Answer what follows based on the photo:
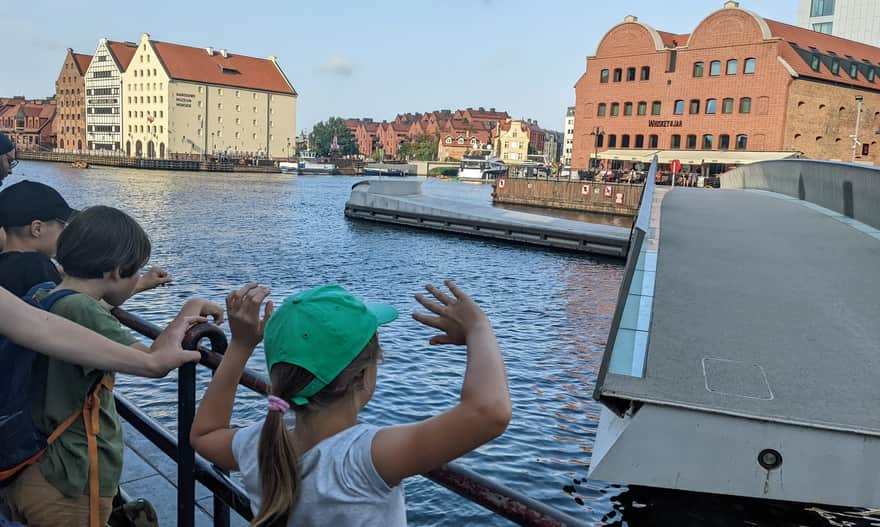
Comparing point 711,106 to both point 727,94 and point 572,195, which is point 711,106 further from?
point 572,195

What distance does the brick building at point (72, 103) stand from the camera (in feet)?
405

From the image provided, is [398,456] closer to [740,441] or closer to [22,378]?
[22,378]

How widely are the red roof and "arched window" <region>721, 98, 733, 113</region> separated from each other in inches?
3142

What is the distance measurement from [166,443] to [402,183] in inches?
1698

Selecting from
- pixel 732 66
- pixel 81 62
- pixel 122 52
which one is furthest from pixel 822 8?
pixel 81 62

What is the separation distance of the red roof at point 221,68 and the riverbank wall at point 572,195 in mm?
70768

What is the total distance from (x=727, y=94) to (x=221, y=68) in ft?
273

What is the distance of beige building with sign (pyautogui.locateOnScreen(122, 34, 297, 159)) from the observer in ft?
360

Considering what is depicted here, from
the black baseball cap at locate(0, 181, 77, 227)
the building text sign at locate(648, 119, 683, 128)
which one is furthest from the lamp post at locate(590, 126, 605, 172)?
the black baseball cap at locate(0, 181, 77, 227)

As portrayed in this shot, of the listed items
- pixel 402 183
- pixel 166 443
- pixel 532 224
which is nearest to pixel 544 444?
pixel 166 443

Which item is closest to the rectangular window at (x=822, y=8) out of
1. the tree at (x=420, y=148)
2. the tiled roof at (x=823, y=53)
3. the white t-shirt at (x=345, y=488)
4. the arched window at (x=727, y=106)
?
the tiled roof at (x=823, y=53)

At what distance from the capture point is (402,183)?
4559 cm

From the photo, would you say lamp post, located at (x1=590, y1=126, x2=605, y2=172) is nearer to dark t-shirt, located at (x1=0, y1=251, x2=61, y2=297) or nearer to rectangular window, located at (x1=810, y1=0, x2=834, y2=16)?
rectangular window, located at (x1=810, y1=0, x2=834, y2=16)

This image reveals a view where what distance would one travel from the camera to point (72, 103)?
409 feet
